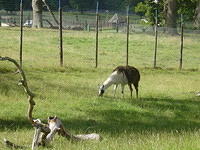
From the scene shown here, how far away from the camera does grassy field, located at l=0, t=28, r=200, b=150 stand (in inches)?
328

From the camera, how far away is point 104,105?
46.3ft

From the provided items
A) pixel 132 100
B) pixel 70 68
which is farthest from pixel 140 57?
pixel 132 100

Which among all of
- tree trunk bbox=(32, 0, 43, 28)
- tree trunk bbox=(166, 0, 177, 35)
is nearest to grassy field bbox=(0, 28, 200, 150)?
tree trunk bbox=(32, 0, 43, 28)

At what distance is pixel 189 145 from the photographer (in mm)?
6125

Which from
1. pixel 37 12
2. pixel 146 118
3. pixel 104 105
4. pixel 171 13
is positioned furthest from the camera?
pixel 171 13

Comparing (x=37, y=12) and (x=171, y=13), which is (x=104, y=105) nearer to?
(x=37, y=12)

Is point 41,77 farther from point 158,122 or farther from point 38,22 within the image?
point 38,22

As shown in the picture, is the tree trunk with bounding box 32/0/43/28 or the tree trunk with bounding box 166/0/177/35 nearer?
the tree trunk with bounding box 32/0/43/28

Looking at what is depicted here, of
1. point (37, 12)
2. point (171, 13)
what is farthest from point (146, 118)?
point (171, 13)

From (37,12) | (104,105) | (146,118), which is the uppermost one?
(37,12)

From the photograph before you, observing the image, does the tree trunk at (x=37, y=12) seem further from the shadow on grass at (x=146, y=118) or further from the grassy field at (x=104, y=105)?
the shadow on grass at (x=146, y=118)

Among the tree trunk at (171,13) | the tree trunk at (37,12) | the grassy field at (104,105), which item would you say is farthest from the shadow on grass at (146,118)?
the tree trunk at (171,13)

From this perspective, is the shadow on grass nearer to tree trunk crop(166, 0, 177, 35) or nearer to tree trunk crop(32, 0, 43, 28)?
tree trunk crop(32, 0, 43, 28)

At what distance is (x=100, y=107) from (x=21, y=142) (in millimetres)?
5374
